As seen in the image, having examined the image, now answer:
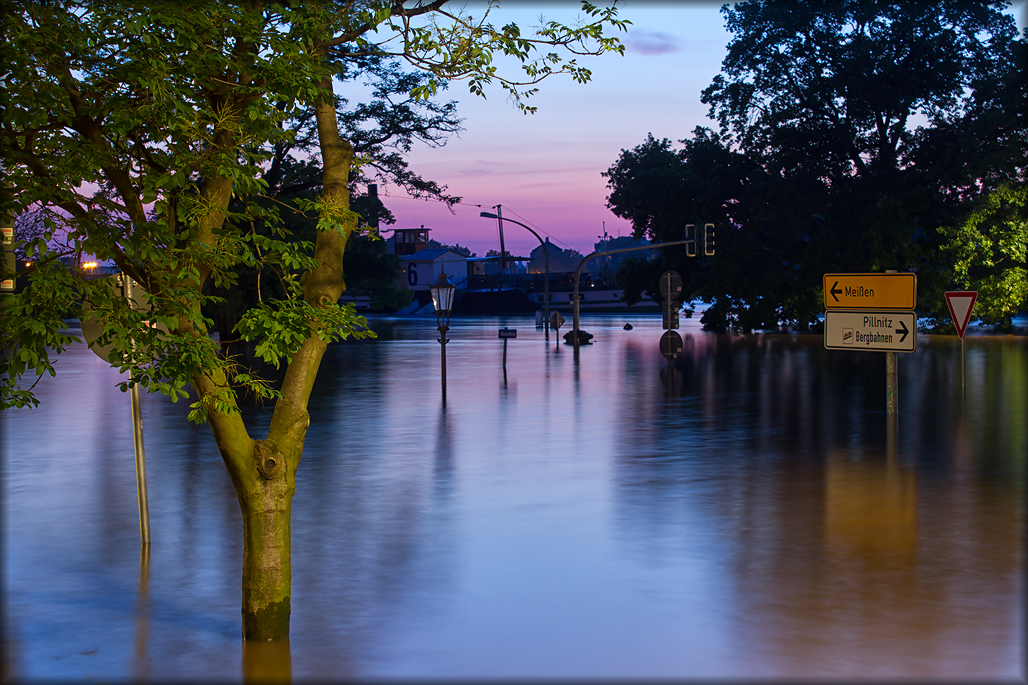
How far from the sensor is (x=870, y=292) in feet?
58.5

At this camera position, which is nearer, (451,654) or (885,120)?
(451,654)

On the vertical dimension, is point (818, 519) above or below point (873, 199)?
below

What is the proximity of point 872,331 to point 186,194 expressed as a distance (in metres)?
13.7

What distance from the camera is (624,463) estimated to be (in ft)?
45.3

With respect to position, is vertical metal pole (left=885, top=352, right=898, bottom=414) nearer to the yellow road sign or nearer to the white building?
the yellow road sign

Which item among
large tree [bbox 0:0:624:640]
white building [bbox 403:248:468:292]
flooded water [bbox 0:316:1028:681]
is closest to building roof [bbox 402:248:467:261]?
white building [bbox 403:248:468:292]

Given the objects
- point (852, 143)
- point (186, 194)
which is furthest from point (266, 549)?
point (852, 143)

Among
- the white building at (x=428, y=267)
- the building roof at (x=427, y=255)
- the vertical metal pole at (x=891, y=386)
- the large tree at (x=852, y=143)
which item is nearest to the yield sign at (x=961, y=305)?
the vertical metal pole at (x=891, y=386)

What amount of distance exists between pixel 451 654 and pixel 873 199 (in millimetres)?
55536

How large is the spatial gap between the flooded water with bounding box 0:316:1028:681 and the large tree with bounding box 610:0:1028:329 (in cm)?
3905

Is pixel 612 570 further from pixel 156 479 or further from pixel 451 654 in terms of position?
pixel 156 479

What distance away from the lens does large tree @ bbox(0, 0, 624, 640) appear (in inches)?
235

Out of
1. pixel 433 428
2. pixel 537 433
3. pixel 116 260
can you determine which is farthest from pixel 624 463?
pixel 116 260

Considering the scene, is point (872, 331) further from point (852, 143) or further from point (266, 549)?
point (852, 143)
